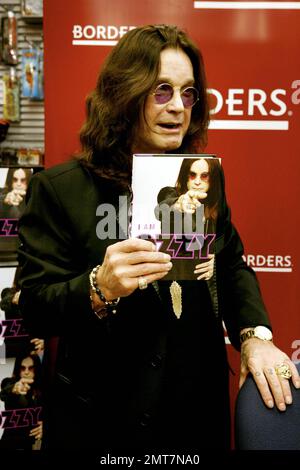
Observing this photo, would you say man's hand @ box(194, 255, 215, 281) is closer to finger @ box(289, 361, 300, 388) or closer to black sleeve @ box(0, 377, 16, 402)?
finger @ box(289, 361, 300, 388)

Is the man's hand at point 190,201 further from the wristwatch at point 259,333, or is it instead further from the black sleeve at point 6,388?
the black sleeve at point 6,388

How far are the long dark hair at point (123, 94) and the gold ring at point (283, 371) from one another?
2.00 feet

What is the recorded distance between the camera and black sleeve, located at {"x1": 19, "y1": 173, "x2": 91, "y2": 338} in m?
1.09

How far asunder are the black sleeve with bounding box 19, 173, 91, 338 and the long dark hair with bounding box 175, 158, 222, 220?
1.01 feet

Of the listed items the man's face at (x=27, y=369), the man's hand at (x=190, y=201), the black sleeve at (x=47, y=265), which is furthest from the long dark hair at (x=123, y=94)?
the man's face at (x=27, y=369)

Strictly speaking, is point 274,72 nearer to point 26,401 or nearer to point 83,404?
point 83,404

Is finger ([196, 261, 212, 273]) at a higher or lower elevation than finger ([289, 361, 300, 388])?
higher

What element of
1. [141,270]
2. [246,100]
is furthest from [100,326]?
[246,100]

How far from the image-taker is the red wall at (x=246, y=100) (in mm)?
1874

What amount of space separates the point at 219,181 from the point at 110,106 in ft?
1.50

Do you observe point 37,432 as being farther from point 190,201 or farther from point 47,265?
point 190,201

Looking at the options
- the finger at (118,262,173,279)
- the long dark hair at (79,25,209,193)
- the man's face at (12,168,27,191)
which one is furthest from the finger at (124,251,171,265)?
the man's face at (12,168,27,191)

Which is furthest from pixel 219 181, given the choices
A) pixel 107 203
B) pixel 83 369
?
pixel 83 369
